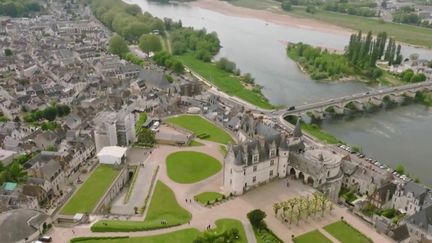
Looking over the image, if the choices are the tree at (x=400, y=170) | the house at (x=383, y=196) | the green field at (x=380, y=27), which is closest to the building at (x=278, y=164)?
the house at (x=383, y=196)

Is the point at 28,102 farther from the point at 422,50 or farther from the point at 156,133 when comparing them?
the point at 422,50

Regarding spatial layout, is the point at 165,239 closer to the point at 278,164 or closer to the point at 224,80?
the point at 278,164

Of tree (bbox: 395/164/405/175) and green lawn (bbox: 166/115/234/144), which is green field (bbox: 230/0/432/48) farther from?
green lawn (bbox: 166/115/234/144)

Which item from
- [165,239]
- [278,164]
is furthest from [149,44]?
[165,239]

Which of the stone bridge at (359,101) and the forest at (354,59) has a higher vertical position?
the forest at (354,59)

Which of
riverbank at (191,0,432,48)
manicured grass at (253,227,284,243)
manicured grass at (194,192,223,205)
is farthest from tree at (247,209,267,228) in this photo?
riverbank at (191,0,432,48)

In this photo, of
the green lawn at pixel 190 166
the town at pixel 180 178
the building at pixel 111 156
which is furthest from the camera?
the building at pixel 111 156

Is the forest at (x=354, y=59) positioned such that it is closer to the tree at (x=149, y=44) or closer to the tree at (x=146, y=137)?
the tree at (x=149, y=44)
